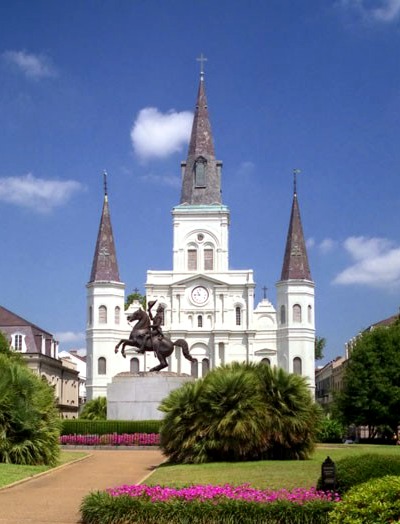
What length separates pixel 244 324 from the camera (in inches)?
3755

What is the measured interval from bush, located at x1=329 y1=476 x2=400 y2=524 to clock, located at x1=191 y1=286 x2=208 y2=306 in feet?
278

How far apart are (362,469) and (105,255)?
82.9 metres

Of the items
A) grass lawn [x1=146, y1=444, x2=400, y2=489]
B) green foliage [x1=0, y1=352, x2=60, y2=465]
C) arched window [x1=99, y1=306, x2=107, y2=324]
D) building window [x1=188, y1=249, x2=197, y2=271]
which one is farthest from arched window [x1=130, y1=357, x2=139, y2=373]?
grass lawn [x1=146, y1=444, x2=400, y2=489]

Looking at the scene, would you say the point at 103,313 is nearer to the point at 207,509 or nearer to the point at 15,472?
the point at 15,472

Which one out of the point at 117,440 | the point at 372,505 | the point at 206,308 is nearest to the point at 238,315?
the point at 206,308

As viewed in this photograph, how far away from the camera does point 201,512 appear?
47.5ft

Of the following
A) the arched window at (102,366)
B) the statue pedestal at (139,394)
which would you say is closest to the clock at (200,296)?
the arched window at (102,366)

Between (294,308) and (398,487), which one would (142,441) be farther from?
(294,308)

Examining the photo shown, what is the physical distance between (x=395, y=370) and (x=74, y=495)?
34905mm

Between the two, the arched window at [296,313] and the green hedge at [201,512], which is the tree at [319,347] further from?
the green hedge at [201,512]

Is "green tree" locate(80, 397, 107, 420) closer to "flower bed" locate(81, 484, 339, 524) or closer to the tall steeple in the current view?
"flower bed" locate(81, 484, 339, 524)

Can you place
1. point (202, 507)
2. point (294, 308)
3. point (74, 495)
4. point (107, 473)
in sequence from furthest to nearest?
point (294, 308) < point (107, 473) < point (74, 495) < point (202, 507)

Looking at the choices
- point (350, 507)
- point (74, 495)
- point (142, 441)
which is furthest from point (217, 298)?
point (350, 507)

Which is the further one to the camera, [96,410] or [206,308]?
[206,308]
